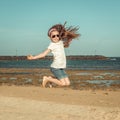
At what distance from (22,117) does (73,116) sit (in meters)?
1.31

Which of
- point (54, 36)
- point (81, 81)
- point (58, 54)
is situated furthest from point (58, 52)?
point (81, 81)

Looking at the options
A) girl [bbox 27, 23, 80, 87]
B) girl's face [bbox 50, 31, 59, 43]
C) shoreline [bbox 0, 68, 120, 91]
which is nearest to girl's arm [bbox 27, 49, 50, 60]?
girl [bbox 27, 23, 80, 87]

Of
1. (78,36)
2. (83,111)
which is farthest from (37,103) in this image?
(78,36)

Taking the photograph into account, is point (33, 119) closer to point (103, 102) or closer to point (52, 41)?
point (52, 41)

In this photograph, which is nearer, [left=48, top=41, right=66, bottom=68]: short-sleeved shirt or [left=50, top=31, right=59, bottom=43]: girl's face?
[left=48, top=41, right=66, bottom=68]: short-sleeved shirt

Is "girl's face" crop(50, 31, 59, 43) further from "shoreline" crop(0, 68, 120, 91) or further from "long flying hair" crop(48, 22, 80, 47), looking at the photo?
"shoreline" crop(0, 68, 120, 91)

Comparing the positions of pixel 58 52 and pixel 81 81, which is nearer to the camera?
pixel 58 52

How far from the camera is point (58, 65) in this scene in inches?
390

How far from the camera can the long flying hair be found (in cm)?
1023

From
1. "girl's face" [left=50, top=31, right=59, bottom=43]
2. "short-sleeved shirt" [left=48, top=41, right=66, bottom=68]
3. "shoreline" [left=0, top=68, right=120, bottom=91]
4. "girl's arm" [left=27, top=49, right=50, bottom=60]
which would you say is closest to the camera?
"girl's arm" [left=27, top=49, right=50, bottom=60]

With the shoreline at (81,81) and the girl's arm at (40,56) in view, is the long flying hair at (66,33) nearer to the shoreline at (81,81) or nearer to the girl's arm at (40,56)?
the girl's arm at (40,56)

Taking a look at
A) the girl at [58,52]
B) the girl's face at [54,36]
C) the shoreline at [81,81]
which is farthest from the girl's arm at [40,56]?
the shoreline at [81,81]

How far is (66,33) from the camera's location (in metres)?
10.5

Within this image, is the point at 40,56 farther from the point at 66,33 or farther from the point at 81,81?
the point at 81,81
